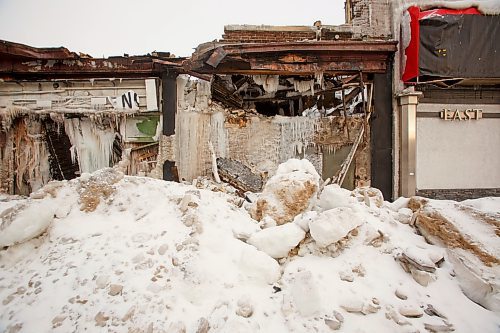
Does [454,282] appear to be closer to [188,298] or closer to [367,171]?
[188,298]

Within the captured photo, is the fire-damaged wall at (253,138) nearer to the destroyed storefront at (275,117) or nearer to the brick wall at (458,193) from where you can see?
the destroyed storefront at (275,117)

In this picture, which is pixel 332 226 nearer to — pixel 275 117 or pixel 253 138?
pixel 253 138

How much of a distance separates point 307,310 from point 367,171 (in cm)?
578

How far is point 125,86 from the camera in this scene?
6418mm

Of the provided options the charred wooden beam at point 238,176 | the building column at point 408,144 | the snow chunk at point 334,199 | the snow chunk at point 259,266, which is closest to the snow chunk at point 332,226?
the snow chunk at point 334,199

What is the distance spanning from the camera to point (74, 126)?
6.43 meters

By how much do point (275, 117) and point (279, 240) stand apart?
4.82 metres

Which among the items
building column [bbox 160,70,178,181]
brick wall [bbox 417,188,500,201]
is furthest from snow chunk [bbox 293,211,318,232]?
brick wall [bbox 417,188,500,201]

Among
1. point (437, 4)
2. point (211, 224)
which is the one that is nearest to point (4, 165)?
point (211, 224)

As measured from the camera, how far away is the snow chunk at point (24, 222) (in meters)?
2.14

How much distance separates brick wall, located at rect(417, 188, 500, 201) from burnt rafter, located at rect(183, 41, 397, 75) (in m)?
3.75

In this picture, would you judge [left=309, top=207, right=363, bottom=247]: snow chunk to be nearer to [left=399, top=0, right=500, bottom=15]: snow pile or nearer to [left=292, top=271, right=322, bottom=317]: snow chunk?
[left=292, top=271, right=322, bottom=317]: snow chunk

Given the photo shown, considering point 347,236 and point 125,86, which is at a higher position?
point 125,86

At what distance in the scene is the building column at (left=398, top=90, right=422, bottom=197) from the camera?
20.8 feet
